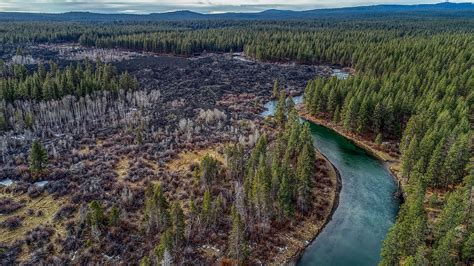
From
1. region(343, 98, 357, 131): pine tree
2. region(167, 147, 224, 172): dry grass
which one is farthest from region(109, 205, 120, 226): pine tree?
region(343, 98, 357, 131): pine tree

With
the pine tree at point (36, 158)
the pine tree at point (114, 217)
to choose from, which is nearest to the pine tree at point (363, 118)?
the pine tree at point (114, 217)

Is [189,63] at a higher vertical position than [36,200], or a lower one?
higher

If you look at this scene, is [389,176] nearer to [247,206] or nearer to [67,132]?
[247,206]

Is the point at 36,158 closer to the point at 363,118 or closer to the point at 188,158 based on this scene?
the point at 188,158

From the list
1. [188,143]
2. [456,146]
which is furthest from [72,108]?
[456,146]

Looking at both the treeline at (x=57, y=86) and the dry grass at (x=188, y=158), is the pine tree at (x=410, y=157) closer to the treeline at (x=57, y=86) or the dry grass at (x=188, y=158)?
the dry grass at (x=188, y=158)
